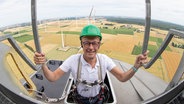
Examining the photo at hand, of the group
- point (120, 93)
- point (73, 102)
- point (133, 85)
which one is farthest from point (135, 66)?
point (133, 85)

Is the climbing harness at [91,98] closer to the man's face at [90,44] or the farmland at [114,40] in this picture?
the man's face at [90,44]

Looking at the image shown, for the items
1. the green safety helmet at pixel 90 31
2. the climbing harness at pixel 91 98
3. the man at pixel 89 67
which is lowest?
the climbing harness at pixel 91 98

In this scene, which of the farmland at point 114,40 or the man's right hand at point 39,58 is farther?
the farmland at point 114,40

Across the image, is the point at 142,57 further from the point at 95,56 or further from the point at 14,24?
the point at 14,24

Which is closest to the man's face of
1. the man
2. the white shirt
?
the man

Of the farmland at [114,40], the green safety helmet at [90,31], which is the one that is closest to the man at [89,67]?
the green safety helmet at [90,31]

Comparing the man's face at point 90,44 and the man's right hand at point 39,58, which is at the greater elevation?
the man's face at point 90,44

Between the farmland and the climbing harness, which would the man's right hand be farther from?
the climbing harness

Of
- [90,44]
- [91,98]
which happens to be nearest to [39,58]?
[90,44]
